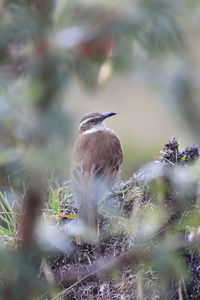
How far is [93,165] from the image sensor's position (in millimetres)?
6316

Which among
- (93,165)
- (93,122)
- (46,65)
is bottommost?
(93,165)

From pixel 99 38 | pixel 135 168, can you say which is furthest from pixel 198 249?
pixel 99 38

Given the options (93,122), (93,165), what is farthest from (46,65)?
(93,122)

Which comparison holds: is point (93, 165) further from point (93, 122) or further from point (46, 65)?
point (46, 65)

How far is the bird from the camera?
4.91m

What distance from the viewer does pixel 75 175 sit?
18.8 ft

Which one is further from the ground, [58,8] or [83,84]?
[58,8]

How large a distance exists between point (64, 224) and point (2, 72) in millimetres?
3591

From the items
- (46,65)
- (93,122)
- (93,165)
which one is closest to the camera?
(46,65)

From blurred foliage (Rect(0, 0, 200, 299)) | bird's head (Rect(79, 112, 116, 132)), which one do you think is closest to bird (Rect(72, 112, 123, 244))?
bird's head (Rect(79, 112, 116, 132))

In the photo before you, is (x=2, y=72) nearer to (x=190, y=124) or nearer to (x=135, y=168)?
(x=190, y=124)

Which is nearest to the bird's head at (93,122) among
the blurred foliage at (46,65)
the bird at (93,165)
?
the bird at (93,165)

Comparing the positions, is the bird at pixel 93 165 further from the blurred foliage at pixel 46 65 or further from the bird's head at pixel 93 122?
the blurred foliage at pixel 46 65

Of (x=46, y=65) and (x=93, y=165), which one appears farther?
(x=93, y=165)
